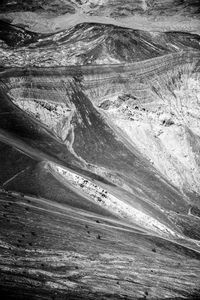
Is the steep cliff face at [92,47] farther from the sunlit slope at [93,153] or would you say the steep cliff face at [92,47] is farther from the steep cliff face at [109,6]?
the steep cliff face at [109,6]

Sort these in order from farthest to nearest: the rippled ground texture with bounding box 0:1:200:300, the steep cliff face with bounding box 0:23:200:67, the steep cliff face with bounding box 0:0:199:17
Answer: the steep cliff face with bounding box 0:0:199:17, the steep cliff face with bounding box 0:23:200:67, the rippled ground texture with bounding box 0:1:200:300

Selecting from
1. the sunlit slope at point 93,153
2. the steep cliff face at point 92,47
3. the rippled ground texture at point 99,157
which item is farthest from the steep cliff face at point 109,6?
the sunlit slope at point 93,153

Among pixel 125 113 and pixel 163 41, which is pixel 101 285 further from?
pixel 163 41

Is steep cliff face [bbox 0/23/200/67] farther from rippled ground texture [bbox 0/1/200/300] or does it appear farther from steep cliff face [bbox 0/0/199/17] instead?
steep cliff face [bbox 0/0/199/17]

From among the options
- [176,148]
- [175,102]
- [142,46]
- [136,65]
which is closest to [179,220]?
[176,148]

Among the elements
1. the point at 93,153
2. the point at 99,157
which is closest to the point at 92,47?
the point at 93,153

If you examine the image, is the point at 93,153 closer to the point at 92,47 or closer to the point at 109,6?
the point at 92,47

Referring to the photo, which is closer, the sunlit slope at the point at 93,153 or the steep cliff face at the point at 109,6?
the sunlit slope at the point at 93,153

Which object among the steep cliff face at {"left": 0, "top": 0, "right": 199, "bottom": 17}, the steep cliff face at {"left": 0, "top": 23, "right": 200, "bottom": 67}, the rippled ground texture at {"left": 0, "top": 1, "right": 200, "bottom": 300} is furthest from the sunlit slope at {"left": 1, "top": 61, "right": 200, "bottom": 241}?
the steep cliff face at {"left": 0, "top": 0, "right": 199, "bottom": 17}
